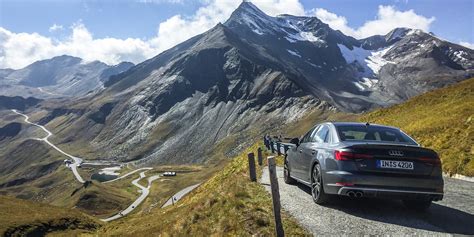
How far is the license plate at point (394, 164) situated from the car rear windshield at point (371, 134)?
3.91 feet

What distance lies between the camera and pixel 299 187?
1711 cm

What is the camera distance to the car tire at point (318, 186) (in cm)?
1245

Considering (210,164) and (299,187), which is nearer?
(299,187)

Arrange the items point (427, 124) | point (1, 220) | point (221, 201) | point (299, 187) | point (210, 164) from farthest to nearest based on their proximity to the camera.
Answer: point (210, 164), point (1, 220), point (427, 124), point (299, 187), point (221, 201)

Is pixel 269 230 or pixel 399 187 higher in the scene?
pixel 399 187

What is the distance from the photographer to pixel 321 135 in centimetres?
1373

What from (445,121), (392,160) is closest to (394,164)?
(392,160)

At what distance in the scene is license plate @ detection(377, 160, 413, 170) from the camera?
36.6 feet

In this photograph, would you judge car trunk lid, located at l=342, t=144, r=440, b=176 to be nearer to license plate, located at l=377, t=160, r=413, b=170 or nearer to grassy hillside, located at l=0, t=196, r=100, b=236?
license plate, located at l=377, t=160, r=413, b=170

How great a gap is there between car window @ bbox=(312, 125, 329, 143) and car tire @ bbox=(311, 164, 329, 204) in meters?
0.87

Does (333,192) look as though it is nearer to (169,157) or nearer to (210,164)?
(210,164)

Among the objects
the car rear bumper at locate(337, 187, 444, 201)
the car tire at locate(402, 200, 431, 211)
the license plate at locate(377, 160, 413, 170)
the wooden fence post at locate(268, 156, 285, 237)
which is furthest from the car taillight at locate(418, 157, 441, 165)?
the wooden fence post at locate(268, 156, 285, 237)

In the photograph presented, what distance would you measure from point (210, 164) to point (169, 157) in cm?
3101

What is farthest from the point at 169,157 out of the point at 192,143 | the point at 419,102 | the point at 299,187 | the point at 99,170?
the point at 299,187
